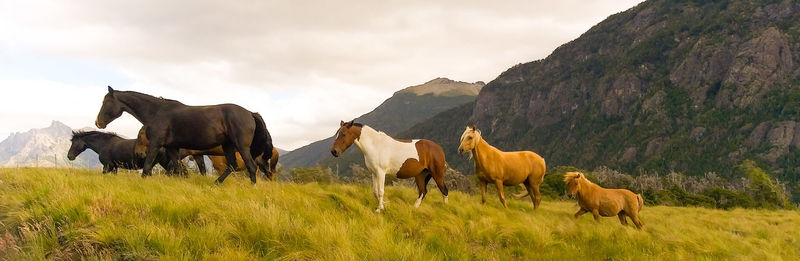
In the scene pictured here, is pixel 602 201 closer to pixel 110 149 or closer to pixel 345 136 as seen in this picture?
pixel 345 136

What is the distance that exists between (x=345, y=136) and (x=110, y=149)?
321 inches

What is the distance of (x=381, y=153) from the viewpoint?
8875 mm

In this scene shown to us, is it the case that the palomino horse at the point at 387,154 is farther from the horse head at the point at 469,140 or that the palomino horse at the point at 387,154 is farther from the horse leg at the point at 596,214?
the horse leg at the point at 596,214

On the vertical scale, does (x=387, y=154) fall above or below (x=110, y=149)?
below

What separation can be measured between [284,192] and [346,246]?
3170mm

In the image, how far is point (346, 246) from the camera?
501 cm

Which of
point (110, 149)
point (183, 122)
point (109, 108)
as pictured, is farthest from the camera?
point (110, 149)

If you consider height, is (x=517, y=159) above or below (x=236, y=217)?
below

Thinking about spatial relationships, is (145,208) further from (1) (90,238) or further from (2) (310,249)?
(2) (310,249)

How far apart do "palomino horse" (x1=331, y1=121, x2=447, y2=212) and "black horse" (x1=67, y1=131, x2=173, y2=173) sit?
5.76m

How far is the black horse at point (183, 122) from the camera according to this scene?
28.1 ft

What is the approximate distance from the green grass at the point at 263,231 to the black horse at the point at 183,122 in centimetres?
84

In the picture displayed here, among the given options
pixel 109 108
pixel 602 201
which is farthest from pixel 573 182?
pixel 109 108

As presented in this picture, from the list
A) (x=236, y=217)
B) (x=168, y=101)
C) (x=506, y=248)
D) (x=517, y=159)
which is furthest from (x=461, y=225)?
(x=168, y=101)
